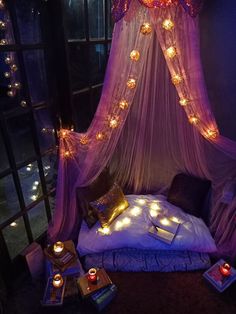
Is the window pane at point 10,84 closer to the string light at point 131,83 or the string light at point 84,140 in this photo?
the string light at point 84,140

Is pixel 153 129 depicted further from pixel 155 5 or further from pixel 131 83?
pixel 155 5

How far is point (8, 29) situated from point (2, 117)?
0.70 metres

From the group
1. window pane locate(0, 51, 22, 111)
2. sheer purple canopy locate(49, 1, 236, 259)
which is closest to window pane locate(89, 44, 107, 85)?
sheer purple canopy locate(49, 1, 236, 259)

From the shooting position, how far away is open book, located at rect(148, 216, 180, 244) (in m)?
2.64

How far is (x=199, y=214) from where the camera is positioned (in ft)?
9.65

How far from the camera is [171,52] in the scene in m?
2.18

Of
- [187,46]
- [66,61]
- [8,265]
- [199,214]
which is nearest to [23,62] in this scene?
[66,61]

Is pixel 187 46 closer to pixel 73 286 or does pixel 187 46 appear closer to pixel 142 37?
pixel 142 37

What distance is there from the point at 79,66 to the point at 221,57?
1.49m

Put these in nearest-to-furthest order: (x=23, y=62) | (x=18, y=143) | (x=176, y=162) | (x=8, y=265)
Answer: (x=23, y=62)
(x=8, y=265)
(x=18, y=143)
(x=176, y=162)

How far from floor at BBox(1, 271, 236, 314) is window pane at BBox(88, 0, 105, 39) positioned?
8.62 feet

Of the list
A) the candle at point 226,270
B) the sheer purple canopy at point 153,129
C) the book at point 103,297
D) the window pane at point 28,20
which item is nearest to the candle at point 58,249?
the sheer purple canopy at point 153,129

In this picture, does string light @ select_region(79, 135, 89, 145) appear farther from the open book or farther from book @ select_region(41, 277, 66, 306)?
book @ select_region(41, 277, 66, 306)

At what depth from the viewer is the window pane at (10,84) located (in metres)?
Answer: 2.12
